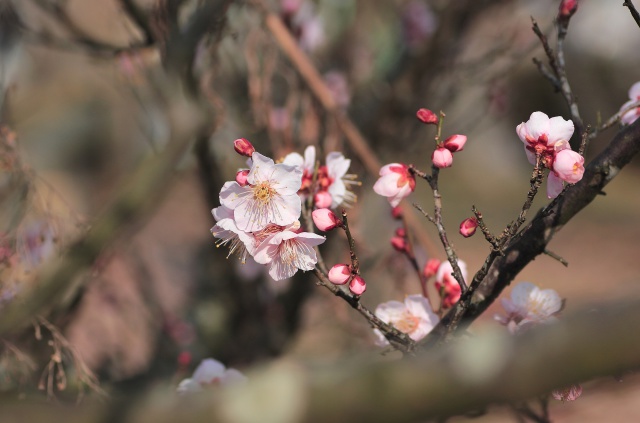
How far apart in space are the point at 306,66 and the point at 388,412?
1.78 meters

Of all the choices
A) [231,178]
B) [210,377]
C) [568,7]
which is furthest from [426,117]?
[231,178]

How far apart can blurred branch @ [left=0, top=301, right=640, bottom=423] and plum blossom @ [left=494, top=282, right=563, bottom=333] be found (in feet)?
1.47

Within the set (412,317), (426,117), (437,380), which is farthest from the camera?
(412,317)

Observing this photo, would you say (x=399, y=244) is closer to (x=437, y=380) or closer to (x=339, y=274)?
(x=339, y=274)

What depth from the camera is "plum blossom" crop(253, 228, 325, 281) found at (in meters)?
0.95

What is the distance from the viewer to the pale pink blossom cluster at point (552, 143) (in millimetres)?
931

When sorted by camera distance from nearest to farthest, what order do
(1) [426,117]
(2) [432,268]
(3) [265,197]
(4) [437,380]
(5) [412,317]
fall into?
(4) [437,380]
(3) [265,197]
(1) [426,117]
(5) [412,317]
(2) [432,268]

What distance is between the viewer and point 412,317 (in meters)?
1.15

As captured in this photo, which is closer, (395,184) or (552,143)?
(552,143)

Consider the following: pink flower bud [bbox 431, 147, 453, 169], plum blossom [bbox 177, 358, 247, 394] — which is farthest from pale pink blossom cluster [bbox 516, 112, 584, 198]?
plum blossom [bbox 177, 358, 247, 394]

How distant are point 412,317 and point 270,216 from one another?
1.13 feet

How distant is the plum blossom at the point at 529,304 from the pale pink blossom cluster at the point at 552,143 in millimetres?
208

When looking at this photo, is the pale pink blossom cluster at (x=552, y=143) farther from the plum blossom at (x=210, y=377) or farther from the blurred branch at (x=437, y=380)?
the plum blossom at (x=210, y=377)

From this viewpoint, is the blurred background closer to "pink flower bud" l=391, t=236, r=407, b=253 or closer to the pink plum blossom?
"pink flower bud" l=391, t=236, r=407, b=253
